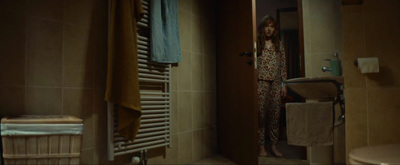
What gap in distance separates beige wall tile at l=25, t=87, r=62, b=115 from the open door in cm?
150

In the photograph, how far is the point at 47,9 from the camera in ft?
5.49

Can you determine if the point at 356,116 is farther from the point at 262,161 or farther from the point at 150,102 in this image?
the point at 262,161

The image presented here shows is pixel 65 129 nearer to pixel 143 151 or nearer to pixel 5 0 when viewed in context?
pixel 5 0

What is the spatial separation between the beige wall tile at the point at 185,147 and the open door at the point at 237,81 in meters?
0.41

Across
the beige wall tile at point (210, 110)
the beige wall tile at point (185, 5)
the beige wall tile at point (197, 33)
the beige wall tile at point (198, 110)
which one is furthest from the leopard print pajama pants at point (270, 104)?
the beige wall tile at point (185, 5)

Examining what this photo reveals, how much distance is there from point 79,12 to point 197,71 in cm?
134

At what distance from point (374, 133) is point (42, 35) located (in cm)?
183

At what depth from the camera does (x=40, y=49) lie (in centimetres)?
163

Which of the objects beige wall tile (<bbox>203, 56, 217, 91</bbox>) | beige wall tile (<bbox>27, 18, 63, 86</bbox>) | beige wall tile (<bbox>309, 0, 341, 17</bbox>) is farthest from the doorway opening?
beige wall tile (<bbox>27, 18, 63, 86</bbox>)

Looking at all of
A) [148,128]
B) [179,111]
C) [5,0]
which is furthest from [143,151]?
[5,0]

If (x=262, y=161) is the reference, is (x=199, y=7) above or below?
above

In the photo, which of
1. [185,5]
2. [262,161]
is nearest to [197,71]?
[185,5]

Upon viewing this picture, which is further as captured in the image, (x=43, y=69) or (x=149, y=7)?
(x=149, y=7)

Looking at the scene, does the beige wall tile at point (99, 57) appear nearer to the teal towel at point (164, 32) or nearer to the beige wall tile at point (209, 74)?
the teal towel at point (164, 32)
